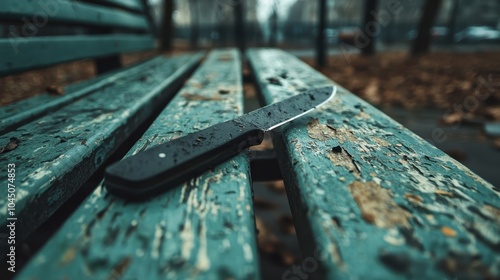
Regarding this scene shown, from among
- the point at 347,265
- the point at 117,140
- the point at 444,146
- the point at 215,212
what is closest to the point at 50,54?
the point at 117,140

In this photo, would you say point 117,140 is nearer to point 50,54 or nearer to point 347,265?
point 347,265

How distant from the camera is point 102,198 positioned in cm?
43

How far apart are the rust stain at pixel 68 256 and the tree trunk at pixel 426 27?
8176mm

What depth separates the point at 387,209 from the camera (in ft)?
1.30

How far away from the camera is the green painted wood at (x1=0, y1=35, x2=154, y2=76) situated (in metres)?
1.01

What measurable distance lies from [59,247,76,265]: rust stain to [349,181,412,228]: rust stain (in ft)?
1.13

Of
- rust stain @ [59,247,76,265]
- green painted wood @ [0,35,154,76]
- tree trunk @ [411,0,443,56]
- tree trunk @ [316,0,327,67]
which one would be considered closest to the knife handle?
rust stain @ [59,247,76,265]

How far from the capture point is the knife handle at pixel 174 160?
1.36 feet

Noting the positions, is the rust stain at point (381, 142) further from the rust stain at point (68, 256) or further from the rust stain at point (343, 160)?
the rust stain at point (68, 256)

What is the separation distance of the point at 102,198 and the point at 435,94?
3.45 metres

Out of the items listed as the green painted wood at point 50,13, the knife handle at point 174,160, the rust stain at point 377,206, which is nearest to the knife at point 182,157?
the knife handle at point 174,160

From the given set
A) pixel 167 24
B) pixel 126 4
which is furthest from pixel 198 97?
pixel 167 24

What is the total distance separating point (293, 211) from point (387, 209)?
0.14m

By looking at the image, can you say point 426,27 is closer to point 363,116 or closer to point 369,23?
point 369,23
